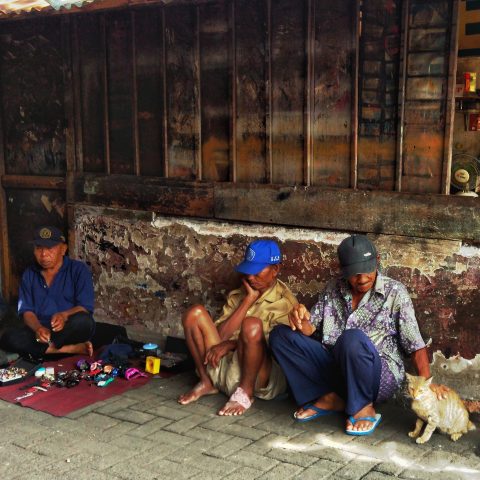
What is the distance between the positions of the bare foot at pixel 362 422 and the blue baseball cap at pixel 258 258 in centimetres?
120

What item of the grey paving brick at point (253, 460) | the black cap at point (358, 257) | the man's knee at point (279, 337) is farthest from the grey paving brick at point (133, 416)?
the black cap at point (358, 257)

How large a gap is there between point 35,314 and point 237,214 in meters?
1.99

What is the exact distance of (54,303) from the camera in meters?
6.13

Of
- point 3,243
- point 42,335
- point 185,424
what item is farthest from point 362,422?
point 3,243

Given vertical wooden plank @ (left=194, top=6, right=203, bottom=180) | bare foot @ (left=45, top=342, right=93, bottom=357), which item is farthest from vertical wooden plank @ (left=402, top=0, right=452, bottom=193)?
bare foot @ (left=45, top=342, right=93, bottom=357)

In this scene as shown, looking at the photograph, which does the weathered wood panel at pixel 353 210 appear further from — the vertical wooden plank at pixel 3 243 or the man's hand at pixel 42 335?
the vertical wooden plank at pixel 3 243

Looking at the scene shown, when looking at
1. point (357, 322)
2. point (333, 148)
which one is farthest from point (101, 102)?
point (357, 322)

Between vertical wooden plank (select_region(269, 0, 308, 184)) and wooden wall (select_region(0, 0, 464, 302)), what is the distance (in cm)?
1

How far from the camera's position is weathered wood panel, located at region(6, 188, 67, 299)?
22.6ft

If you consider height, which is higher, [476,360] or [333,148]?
[333,148]

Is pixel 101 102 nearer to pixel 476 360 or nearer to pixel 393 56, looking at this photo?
pixel 393 56

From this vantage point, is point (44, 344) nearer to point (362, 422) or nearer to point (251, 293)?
point (251, 293)

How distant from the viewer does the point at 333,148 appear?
5.23 meters

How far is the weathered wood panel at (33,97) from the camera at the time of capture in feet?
21.9
